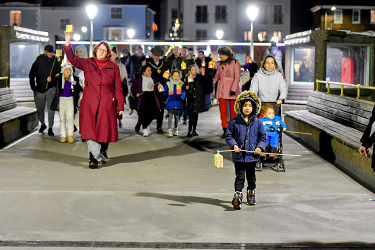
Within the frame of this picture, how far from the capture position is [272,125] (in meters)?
10.1

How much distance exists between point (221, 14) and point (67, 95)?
65119 millimetres

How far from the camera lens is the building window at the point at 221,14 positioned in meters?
76.5

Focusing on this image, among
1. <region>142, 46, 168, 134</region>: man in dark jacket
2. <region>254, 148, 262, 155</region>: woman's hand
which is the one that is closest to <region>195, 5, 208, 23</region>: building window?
<region>142, 46, 168, 134</region>: man in dark jacket

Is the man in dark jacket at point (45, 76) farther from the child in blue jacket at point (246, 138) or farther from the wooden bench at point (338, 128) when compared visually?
the child in blue jacket at point (246, 138)

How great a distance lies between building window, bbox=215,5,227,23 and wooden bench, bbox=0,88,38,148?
6163cm

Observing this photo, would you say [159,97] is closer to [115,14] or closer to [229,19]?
[115,14]

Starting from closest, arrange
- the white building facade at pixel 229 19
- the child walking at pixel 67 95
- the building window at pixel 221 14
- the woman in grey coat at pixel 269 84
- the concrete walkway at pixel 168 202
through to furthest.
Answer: the concrete walkway at pixel 168 202
the woman in grey coat at pixel 269 84
the child walking at pixel 67 95
the white building facade at pixel 229 19
the building window at pixel 221 14

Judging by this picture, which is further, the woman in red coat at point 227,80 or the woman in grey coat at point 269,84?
the woman in red coat at point 227,80

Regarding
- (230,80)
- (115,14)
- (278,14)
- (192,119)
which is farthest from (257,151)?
(278,14)

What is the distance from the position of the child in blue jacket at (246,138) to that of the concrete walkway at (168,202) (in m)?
0.31

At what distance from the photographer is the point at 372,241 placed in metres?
6.04

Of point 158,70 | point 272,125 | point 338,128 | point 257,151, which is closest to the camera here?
point 257,151

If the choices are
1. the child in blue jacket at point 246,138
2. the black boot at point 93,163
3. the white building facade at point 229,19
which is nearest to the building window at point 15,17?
the white building facade at point 229,19

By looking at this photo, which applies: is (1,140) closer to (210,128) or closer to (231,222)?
(210,128)
